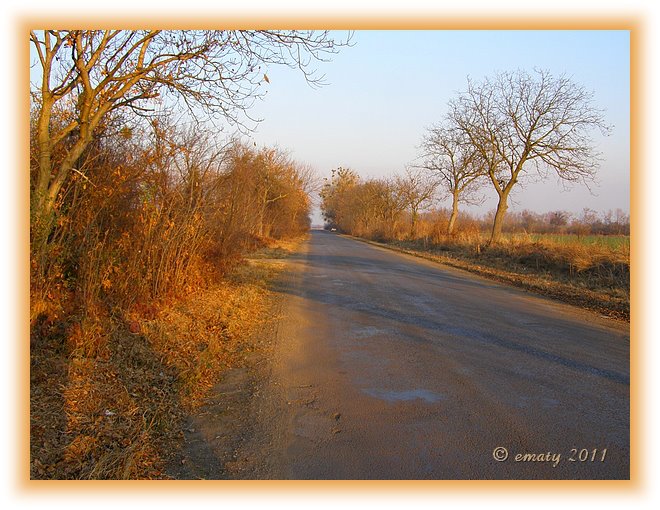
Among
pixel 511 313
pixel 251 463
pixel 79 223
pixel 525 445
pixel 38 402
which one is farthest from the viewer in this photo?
pixel 511 313

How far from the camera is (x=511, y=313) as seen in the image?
9.59 m

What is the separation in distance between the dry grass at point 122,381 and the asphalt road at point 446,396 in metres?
0.82

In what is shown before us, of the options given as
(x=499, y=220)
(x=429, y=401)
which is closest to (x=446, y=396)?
(x=429, y=401)

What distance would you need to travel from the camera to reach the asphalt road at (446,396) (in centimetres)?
359

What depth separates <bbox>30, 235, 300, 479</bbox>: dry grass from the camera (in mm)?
3586

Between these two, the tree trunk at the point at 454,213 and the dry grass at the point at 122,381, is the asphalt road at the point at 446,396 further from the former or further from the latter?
the tree trunk at the point at 454,213

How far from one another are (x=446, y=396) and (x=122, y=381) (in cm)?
341

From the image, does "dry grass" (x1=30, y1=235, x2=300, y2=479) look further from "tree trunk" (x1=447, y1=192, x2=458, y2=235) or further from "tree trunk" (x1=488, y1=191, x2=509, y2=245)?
"tree trunk" (x1=447, y1=192, x2=458, y2=235)

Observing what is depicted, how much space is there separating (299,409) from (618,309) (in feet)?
28.5

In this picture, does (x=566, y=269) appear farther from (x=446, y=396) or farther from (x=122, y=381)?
(x=122, y=381)

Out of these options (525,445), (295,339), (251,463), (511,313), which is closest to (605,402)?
(525,445)

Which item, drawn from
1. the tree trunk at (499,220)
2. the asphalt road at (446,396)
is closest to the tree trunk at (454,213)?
the tree trunk at (499,220)

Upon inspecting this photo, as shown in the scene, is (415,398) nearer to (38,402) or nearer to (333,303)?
(38,402)

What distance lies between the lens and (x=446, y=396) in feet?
16.1
